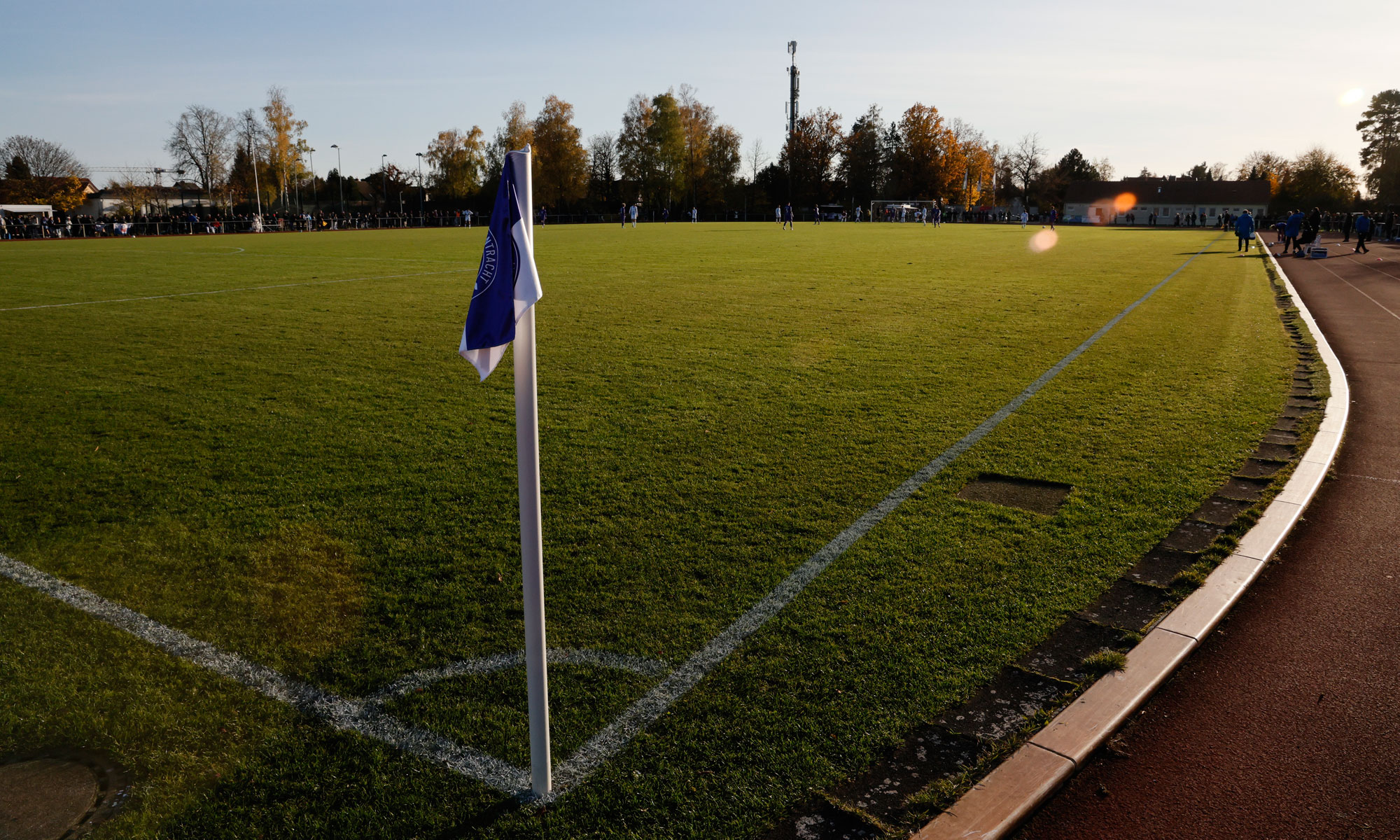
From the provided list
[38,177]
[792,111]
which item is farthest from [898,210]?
[38,177]

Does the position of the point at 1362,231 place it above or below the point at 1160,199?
below

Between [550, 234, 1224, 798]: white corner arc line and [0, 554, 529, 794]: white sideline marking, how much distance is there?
206 millimetres

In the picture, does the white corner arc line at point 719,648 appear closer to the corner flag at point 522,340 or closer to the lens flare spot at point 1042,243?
the corner flag at point 522,340

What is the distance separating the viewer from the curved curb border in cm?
270

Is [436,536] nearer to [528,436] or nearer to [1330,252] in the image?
[528,436]

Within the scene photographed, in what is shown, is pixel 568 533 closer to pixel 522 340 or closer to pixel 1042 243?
pixel 522 340

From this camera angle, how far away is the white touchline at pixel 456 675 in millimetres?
2928

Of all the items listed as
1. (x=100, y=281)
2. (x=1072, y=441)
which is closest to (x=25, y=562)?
(x=1072, y=441)

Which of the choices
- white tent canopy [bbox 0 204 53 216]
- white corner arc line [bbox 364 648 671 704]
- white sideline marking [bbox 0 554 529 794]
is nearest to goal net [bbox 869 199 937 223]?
white tent canopy [bbox 0 204 53 216]

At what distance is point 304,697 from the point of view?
10.8ft

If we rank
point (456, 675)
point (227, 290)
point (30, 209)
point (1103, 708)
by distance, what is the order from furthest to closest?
1. point (30, 209)
2. point (227, 290)
3. point (456, 675)
4. point (1103, 708)

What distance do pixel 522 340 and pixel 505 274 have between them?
0.62 feet

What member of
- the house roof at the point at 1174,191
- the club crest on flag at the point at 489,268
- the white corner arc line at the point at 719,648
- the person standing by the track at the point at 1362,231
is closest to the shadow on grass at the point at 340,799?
the white corner arc line at the point at 719,648

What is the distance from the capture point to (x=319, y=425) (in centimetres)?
706
